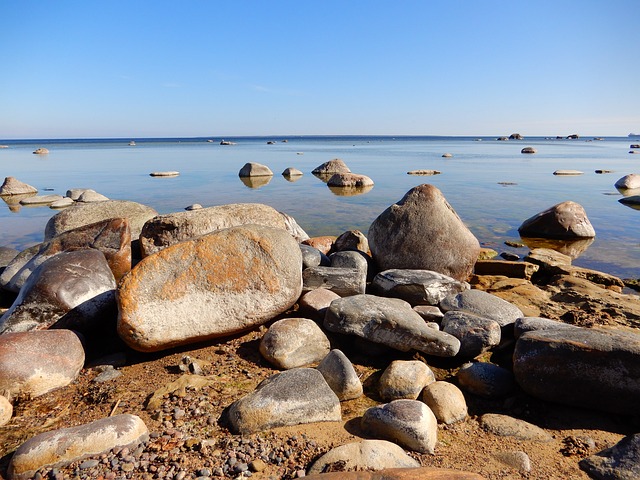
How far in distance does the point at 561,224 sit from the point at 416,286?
8.78 metres

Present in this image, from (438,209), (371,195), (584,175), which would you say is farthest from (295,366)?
(584,175)

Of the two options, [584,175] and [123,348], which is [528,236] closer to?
[123,348]

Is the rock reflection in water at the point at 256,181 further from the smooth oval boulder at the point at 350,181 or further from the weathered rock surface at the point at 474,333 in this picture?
the weathered rock surface at the point at 474,333

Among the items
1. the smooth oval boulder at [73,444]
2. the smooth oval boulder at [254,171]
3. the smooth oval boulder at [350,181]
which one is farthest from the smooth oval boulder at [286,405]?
the smooth oval boulder at [254,171]

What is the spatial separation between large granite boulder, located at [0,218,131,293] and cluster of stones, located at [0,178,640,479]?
22mm

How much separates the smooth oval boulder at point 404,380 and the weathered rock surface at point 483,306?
5.25ft

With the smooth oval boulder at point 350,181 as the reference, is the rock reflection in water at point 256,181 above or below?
below

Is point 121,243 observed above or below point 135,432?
above

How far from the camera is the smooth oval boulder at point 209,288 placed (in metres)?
4.61

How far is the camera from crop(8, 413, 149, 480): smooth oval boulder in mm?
3090

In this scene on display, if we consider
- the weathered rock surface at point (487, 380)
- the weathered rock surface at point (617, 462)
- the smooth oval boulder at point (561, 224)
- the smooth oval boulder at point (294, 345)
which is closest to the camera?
the weathered rock surface at point (617, 462)

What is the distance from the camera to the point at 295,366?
4742mm

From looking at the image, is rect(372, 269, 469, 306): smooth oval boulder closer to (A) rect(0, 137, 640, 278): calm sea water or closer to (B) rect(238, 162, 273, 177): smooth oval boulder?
(A) rect(0, 137, 640, 278): calm sea water

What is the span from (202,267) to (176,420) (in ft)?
5.59
